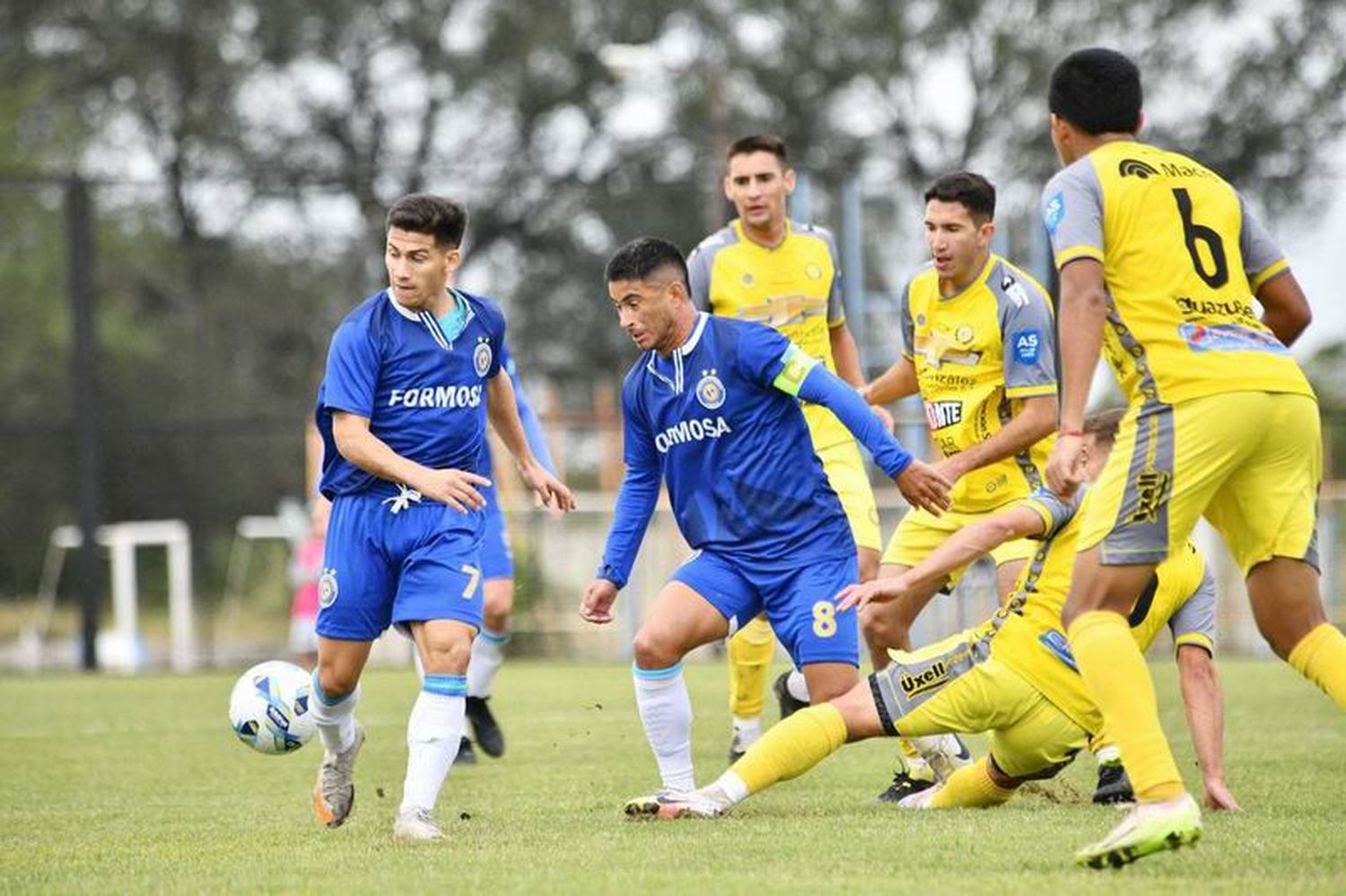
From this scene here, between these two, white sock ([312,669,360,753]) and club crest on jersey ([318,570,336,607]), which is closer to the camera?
club crest on jersey ([318,570,336,607])

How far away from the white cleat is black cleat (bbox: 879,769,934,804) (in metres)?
1.68

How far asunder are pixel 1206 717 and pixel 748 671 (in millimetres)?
2081

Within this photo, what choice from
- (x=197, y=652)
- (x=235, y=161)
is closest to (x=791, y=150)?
(x=235, y=161)

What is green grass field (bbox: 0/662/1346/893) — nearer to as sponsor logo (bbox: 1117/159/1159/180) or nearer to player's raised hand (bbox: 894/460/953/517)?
player's raised hand (bbox: 894/460/953/517)

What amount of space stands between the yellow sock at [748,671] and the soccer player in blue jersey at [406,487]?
188cm

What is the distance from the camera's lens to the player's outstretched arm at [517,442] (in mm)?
7164

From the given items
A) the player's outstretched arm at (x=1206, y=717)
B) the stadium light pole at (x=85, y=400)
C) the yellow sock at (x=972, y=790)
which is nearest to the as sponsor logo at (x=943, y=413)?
the player's outstretched arm at (x=1206, y=717)

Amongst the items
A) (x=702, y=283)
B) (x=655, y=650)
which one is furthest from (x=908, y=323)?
(x=655, y=650)

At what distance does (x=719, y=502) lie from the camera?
706 centimetres

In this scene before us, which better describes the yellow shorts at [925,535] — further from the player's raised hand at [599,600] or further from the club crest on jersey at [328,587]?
the club crest on jersey at [328,587]

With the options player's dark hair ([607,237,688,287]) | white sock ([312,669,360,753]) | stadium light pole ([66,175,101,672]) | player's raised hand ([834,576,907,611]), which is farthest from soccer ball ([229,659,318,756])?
stadium light pole ([66,175,101,672])

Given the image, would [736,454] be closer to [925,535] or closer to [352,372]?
[925,535]

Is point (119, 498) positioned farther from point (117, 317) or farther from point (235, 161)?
point (235, 161)

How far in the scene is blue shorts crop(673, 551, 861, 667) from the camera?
6.82 meters
